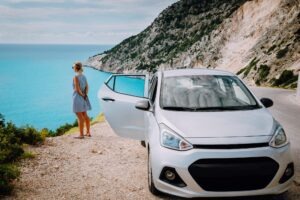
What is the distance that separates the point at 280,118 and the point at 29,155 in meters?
8.64

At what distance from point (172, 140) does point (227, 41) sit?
2929 inches

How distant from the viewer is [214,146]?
16.1 feet

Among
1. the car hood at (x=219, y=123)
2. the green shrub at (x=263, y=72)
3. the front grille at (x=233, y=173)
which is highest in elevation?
the car hood at (x=219, y=123)

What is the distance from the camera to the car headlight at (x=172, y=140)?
16.6ft

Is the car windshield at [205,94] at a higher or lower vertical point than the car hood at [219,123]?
higher

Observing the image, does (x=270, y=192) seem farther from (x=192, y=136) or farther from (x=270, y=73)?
(x=270, y=73)

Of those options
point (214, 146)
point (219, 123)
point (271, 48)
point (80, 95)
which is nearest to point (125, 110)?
point (219, 123)

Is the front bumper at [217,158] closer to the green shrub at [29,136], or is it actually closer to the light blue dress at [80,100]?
the green shrub at [29,136]

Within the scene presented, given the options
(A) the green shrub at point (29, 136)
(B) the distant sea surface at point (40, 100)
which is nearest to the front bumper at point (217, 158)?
(A) the green shrub at point (29, 136)

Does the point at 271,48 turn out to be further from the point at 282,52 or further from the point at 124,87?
the point at 124,87

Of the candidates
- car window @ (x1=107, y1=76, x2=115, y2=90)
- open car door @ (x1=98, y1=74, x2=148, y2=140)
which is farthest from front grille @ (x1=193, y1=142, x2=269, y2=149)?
car window @ (x1=107, y1=76, x2=115, y2=90)

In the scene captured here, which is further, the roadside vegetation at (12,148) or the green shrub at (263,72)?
the green shrub at (263,72)

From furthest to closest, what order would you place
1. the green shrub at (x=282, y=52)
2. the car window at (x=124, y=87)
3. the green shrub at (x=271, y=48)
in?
the green shrub at (x=271, y=48)
the green shrub at (x=282, y=52)
the car window at (x=124, y=87)

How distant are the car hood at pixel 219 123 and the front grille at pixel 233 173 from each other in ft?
1.14
